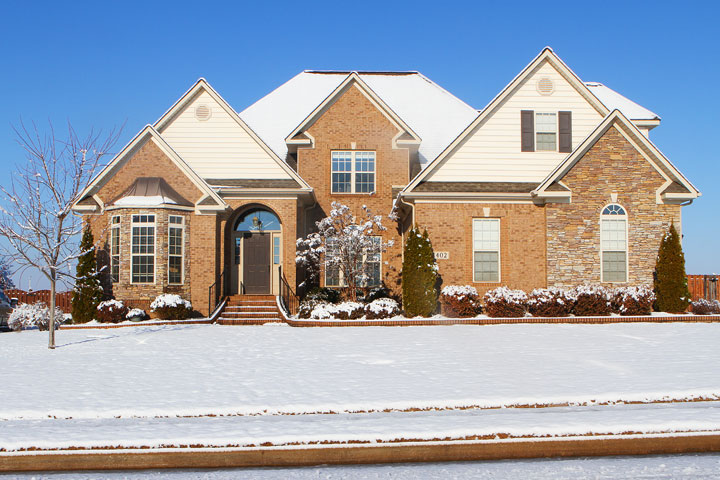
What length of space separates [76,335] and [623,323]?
1580 centimetres

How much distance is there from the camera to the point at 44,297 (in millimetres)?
24734

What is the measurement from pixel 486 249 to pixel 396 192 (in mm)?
4442

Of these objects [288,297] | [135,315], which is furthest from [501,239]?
[135,315]

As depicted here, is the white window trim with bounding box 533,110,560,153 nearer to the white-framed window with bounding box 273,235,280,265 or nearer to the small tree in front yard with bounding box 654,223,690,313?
the small tree in front yard with bounding box 654,223,690,313

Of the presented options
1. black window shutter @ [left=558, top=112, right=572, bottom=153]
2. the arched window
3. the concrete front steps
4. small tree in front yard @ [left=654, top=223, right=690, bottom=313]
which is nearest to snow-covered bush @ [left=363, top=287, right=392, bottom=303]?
the concrete front steps

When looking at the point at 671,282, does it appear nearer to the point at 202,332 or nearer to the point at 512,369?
the point at 512,369

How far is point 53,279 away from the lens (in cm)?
1460

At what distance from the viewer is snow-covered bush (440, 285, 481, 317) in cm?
1897

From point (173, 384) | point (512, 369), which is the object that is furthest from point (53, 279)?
point (512, 369)

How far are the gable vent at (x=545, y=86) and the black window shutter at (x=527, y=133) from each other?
1.05 metres

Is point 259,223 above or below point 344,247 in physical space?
above

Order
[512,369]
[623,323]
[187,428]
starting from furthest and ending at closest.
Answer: [623,323] → [512,369] → [187,428]

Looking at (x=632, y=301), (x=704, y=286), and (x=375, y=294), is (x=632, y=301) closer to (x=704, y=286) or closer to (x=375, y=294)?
(x=375, y=294)

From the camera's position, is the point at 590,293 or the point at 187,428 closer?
the point at 187,428
